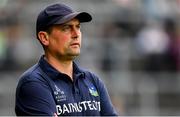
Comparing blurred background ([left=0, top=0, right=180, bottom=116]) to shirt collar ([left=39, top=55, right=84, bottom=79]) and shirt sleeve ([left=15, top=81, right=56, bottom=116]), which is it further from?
shirt sleeve ([left=15, top=81, right=56, bottom=116])

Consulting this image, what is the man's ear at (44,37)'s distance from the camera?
260 inches

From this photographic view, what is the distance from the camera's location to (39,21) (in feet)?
21.6

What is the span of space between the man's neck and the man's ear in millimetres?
136

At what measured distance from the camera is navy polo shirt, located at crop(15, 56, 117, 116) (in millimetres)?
6270

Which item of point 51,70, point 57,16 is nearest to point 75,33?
point 57,16

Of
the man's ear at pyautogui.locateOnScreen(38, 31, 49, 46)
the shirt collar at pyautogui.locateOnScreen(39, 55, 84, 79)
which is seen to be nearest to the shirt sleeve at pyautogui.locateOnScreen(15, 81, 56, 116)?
the shirt collar at pyautogui.locateOnScreen(39, 55, 84, 79)

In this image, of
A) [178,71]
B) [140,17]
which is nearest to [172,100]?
[178,71]

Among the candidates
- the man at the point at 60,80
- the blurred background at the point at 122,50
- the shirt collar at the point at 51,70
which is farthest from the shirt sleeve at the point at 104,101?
the blurred background at the point at 122,50

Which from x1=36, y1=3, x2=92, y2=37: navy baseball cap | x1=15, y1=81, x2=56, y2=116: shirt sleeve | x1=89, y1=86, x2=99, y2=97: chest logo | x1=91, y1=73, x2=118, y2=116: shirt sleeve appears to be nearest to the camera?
x1=15, y1=81, x2=56, y2=116: shirt sleeve

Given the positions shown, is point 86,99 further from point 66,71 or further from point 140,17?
point 140,17

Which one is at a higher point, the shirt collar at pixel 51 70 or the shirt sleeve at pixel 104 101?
the shirt collar at pixel 51 70

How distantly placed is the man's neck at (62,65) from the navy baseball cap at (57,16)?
0.27m

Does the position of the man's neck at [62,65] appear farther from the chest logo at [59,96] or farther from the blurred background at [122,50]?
the blurred background at [122,50]

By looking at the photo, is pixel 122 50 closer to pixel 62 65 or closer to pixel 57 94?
pixel 62 65
